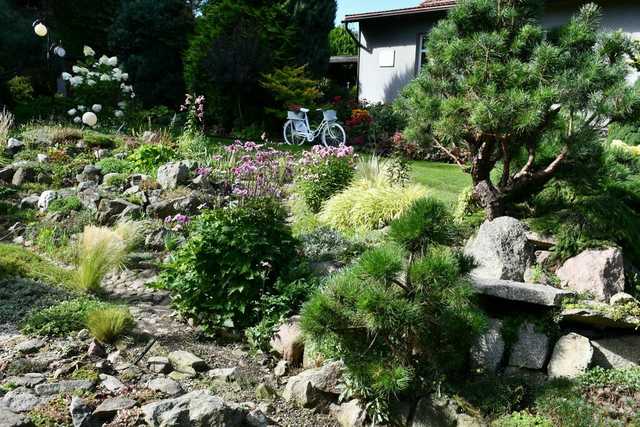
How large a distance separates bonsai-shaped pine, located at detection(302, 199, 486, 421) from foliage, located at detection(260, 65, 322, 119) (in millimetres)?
10556

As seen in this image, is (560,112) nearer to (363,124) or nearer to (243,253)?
(243,253)

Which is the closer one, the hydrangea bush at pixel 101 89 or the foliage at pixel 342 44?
the hydrangea bush at pixel 101 89

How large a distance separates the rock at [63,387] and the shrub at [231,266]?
1226 millimetres

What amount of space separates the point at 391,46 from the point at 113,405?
13.9m

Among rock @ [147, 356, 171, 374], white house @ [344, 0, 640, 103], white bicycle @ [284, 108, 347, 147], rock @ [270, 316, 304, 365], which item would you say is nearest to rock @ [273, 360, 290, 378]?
rock @ [270, 316, 304, 365]

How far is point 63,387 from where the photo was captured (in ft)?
10.8

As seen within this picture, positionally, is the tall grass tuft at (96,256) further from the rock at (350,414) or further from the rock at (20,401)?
the rock at (350,414)

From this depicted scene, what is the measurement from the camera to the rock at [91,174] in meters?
8.61

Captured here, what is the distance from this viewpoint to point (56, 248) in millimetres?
6273

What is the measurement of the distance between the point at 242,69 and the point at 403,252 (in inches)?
435

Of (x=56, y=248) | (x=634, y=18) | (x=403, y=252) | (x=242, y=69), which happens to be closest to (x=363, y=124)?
(x=242, y=69)

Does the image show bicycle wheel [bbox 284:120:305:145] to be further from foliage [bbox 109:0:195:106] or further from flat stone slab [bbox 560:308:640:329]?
flat stone slab [bbox 560:308:640:329]

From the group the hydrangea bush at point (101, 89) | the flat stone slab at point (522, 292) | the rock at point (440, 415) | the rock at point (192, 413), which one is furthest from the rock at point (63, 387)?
the hydrangea bush at point (101, 89)

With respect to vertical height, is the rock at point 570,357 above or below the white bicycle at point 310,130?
below
